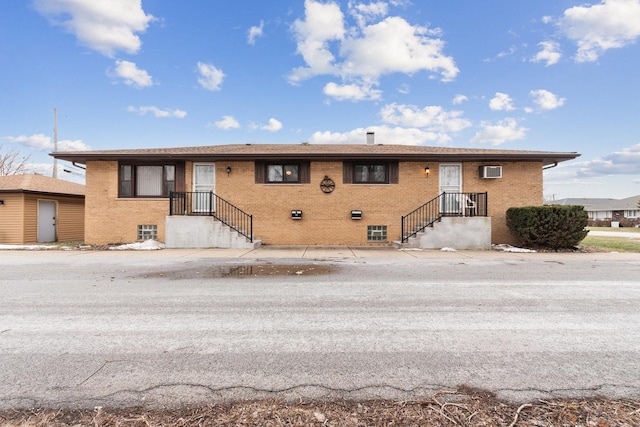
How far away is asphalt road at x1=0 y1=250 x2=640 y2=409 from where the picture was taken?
2584mm

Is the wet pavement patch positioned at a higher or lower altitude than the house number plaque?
lower

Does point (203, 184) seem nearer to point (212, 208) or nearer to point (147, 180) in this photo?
point (212, 208)

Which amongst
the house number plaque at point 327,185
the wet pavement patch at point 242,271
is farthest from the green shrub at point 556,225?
the wet pavement patch at point 242,271

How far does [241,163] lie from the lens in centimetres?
1427

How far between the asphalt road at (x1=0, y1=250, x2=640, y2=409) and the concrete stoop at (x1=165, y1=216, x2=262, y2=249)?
5.43 meters

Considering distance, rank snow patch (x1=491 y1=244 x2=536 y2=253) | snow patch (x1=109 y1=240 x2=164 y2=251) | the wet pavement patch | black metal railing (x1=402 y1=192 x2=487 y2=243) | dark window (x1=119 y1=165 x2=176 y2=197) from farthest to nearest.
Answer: dark window (x1=119 y1=165 x2=176 y2=197) < black metal railing (x1=402 y1=192 x2=487 y2=243) < snow patch (x1=109 y1=240 x2=164 y2=251) < snow patch (x1=491 y1=244 x2=536 y2=253) < the wet pavement patch

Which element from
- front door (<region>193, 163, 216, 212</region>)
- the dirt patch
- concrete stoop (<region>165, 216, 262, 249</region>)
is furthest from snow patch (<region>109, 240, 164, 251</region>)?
the dirt patch

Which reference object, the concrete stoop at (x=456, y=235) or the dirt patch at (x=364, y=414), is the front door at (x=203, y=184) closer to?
the concrete stoop at (x=456, y=235)

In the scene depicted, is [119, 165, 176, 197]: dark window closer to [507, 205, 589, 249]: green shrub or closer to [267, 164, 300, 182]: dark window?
[267, 164, 300, 182]: dark window

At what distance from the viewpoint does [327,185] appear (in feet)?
46.5

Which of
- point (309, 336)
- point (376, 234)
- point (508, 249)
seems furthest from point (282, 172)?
point (309, 336)

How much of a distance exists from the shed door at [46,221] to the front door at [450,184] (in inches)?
766

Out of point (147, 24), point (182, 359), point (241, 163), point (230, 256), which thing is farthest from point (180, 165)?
point (182, 359)

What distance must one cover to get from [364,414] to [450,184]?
1359 cm
